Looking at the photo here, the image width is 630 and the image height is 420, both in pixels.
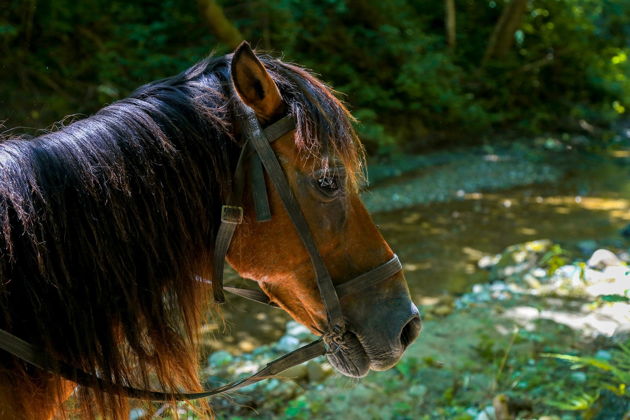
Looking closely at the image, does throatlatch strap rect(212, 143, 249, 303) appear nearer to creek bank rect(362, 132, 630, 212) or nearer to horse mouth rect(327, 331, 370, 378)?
horse mouth rect(327, 331, 370, 378)

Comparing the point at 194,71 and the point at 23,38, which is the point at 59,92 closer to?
the point at 23,38

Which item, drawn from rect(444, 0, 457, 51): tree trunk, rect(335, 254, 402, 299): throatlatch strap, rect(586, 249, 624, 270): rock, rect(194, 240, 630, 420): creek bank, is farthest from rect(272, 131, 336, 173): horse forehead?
rect(444, 0, 457, 51): tree trunk

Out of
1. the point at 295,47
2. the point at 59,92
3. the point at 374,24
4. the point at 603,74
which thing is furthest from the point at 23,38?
the point at 603,74

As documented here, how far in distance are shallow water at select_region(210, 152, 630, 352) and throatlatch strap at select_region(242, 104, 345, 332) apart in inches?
128

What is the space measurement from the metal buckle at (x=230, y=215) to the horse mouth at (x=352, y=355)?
0.54 meters

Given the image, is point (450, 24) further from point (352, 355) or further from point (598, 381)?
point (352, 355)

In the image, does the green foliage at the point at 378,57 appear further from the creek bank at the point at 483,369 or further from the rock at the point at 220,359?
the creek bank at the point at 483,369

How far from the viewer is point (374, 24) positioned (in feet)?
40.7

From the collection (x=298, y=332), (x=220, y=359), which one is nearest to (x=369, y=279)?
(x=220, y=359)

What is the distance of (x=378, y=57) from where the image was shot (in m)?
12.1

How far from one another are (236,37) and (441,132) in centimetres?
569

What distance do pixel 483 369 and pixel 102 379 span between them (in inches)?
116

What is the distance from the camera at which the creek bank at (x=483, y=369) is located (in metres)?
3.27

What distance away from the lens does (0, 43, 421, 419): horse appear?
1.53m
